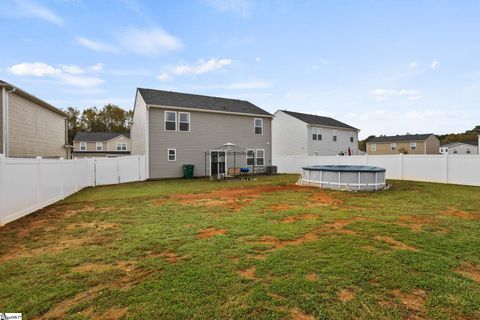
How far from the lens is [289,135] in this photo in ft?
99.1

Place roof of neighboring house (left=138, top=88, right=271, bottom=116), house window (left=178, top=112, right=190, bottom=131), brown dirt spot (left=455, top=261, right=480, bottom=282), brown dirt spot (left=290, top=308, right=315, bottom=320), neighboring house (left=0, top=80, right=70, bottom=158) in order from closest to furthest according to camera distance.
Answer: brown dirt spot (left=290, top=308, right=315, bottom=320) → brown dirt spot (left=455, top=261, right=480, bottom=282) → neighboring house (left=0, top=80, right=70, bottom=158) → roof of neighboring house (left=138, top=88, right=271, bottom=116) → house window (left=178, top=112, right=190, bottom=131)

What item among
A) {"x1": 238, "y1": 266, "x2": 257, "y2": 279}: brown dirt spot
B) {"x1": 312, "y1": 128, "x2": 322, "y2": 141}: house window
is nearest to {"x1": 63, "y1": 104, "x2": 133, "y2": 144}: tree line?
{"x1": 312, "y1": 128, "x2": 322, "y2": 141}: house window

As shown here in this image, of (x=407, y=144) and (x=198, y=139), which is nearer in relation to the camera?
(x=198, y=139)

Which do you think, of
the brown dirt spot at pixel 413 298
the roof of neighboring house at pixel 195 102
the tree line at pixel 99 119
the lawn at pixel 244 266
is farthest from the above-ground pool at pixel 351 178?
the tree line at pixel 99 119

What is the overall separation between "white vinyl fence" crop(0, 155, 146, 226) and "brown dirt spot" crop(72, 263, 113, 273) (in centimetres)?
394

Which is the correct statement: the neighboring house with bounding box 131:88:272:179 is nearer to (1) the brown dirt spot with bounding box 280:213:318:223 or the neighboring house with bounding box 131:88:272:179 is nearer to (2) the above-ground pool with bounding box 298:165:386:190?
(2) the above-ground pool with bounding box 298:165:386:190

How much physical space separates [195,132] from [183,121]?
1.27 m

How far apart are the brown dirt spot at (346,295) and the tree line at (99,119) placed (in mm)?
59427

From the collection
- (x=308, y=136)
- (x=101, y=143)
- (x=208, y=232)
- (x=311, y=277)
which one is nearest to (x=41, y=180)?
(x=208, y=232)

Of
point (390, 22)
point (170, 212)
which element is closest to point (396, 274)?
point (170, 212)

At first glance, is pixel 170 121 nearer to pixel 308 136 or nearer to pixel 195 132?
pixel 195 132

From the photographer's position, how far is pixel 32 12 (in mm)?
11711

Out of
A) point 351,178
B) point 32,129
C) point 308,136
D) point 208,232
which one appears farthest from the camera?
point 308,136

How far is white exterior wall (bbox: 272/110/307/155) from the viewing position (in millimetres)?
28656
